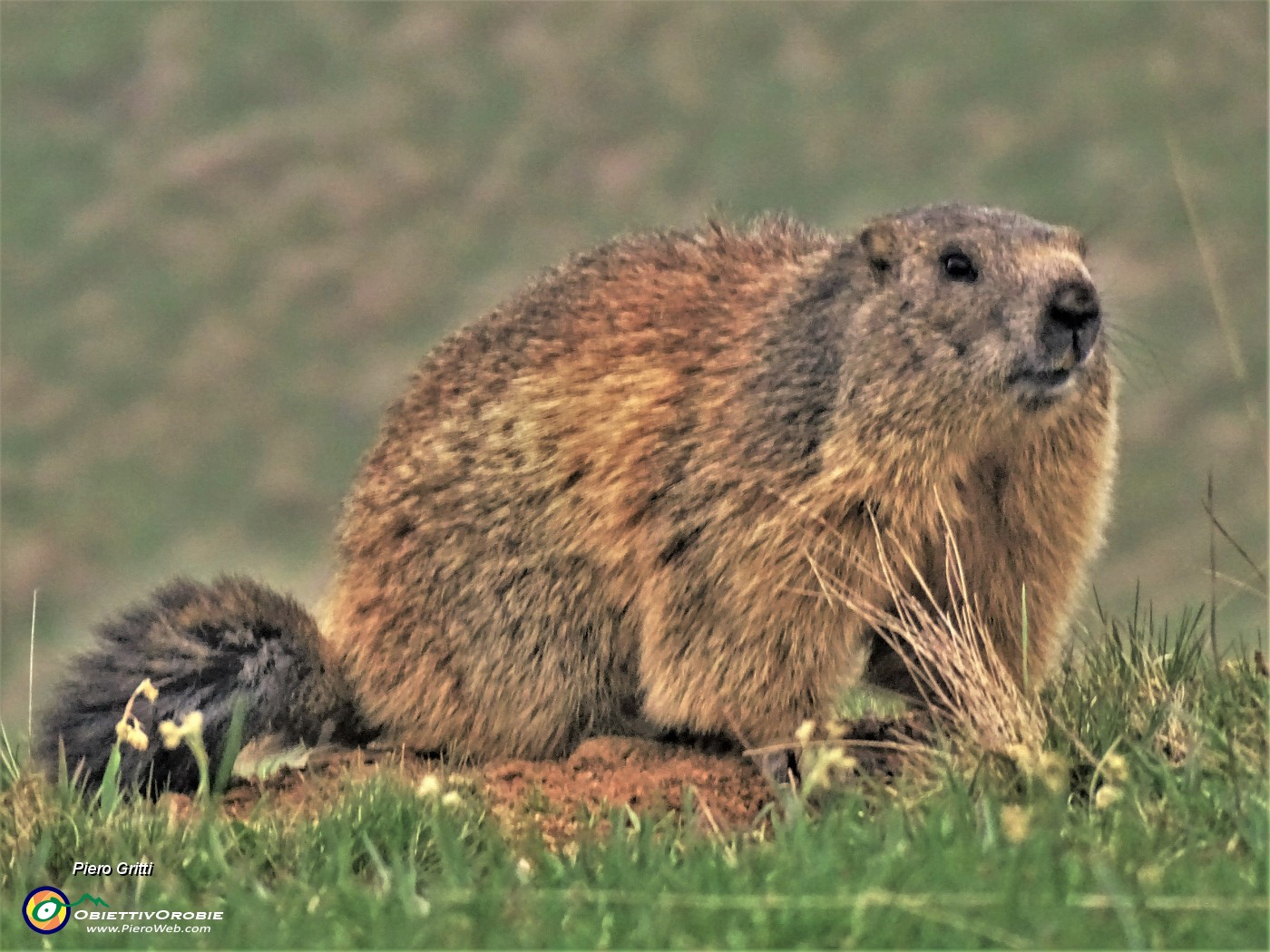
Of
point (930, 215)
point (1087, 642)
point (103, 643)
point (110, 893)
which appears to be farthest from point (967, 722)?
point (103, 643)

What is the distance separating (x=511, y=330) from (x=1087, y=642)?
8.53ft

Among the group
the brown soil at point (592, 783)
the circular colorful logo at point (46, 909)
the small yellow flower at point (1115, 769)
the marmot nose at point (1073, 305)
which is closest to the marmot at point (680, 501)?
the marmot nose at point (1073, 305)

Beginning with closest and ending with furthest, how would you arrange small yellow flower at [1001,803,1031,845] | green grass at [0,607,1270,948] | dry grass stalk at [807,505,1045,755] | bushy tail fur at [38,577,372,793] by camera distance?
green grass at [0,607,1270,948] < small yellow flower at [1001,803,1031,845] < dry grass stalk at [807,505,1045,755] < bushy tail fur at [38,577,372,793]

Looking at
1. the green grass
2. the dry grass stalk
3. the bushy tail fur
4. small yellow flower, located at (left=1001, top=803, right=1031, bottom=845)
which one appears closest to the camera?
the green grass

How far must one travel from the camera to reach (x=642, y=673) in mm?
6254

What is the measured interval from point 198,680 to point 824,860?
3.16m

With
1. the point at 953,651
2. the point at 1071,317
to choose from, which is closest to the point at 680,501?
the point at 953,651

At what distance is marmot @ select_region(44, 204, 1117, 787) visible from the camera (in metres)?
5.75

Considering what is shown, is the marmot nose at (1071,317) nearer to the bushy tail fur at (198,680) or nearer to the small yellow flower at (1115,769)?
the small yellow flower at (1115,769)

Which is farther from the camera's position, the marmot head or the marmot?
the marmot

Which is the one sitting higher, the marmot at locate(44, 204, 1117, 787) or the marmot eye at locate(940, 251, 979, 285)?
the marmot eye at locate(940, 251, 979, 285)

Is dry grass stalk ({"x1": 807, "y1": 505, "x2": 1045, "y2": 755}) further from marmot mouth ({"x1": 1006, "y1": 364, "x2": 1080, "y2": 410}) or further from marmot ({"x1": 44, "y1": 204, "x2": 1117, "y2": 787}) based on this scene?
marmot mouth ({"x1": 1006, "y1": 364, "x2": 1080, "y2": 410})

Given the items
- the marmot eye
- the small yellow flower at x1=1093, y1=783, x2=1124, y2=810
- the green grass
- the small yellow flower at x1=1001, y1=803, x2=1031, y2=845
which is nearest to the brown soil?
the green grass

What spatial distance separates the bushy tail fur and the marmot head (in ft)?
Result: 8.31
